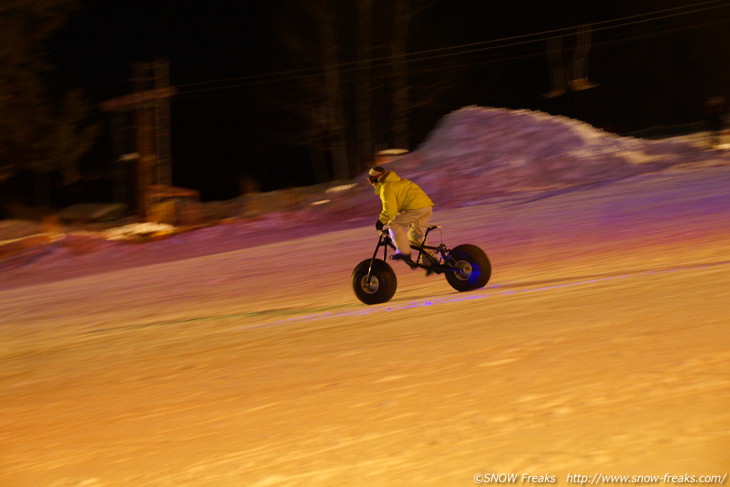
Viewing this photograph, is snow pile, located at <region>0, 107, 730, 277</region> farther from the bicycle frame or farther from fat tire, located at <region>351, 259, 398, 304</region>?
the bicycle frame

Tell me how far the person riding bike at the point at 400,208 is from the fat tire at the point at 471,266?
585 mm

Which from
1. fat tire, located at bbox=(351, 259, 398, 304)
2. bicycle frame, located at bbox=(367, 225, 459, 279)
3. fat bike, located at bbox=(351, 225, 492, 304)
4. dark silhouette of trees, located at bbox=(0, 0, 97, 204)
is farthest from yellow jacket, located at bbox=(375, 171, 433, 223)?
dark silhouette of trees, located at bbox=(0, 0, 97, 204)

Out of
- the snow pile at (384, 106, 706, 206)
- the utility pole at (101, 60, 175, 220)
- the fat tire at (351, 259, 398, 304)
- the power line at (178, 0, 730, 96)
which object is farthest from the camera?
the power line at (178, 0, 730, 96)

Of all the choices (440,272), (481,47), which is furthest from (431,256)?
(481,47)

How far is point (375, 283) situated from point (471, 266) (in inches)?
47.8

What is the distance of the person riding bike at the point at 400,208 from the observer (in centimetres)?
1269

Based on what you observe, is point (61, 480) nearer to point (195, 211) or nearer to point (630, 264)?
point (630, 264)

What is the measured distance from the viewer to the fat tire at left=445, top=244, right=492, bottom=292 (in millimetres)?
13266

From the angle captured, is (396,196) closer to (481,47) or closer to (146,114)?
(146,114)

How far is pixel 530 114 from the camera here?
1465 inches

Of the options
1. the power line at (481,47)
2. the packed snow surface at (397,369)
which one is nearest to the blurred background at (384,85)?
the power line at (481,47)

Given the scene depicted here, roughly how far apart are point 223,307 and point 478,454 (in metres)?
10.6

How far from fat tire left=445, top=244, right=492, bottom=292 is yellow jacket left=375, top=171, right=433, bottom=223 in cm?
85

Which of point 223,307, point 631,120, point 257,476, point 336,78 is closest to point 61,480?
point 257,476
